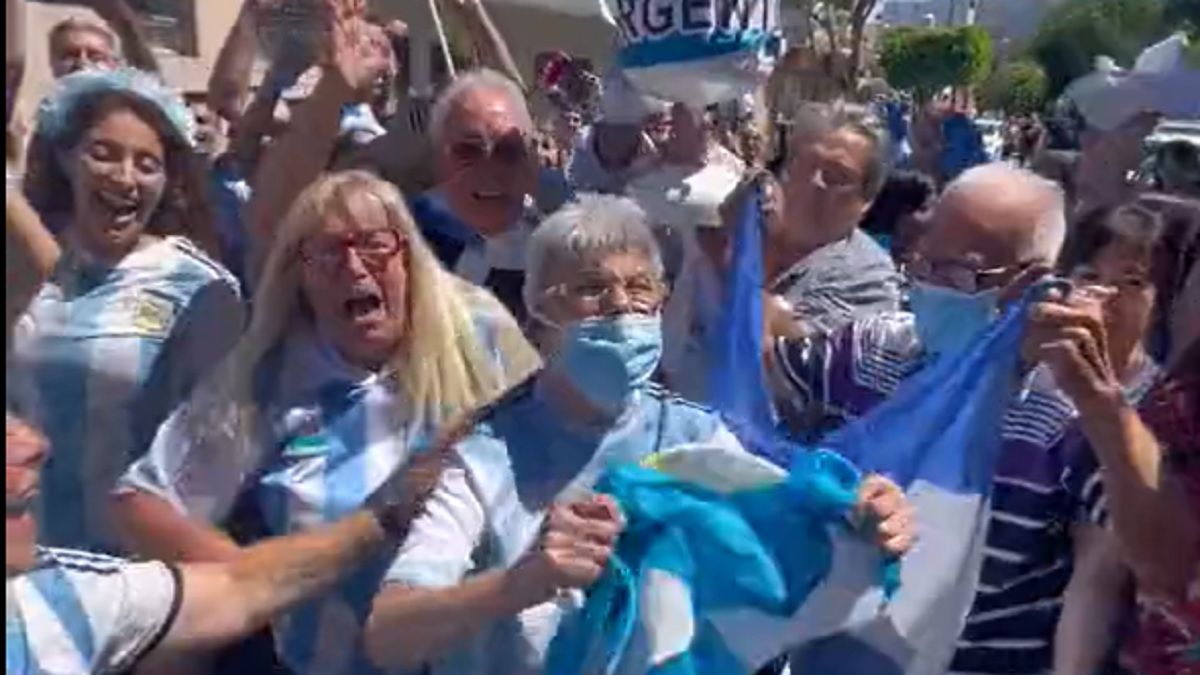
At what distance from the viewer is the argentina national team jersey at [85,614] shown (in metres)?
2.31

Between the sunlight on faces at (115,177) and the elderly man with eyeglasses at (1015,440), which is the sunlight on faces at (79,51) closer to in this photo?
the sunlight on faces at (115,177)

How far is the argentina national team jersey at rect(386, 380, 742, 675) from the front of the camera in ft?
9.01

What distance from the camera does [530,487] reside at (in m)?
2.87

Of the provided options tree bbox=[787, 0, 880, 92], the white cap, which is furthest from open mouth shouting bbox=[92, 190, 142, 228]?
tree bbox=[787, 0, 880, 92]

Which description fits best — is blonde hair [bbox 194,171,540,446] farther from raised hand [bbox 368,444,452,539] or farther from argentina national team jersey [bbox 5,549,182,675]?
argentina national team jersey [bbox 5,549,182,675]

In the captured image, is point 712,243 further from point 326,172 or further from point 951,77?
point 951,77

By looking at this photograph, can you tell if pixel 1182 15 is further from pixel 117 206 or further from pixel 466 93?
pixel 117 206

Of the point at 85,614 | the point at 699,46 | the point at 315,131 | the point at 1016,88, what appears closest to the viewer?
the point at 85,614

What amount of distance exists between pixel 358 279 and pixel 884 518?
2.89ft

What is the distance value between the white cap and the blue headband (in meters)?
1.07

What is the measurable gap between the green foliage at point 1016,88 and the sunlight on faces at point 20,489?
3478cm

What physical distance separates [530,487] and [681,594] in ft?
0.88

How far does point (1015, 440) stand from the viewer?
313 cm

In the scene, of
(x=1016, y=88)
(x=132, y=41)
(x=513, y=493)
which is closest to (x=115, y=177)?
(x=513, y=493)
